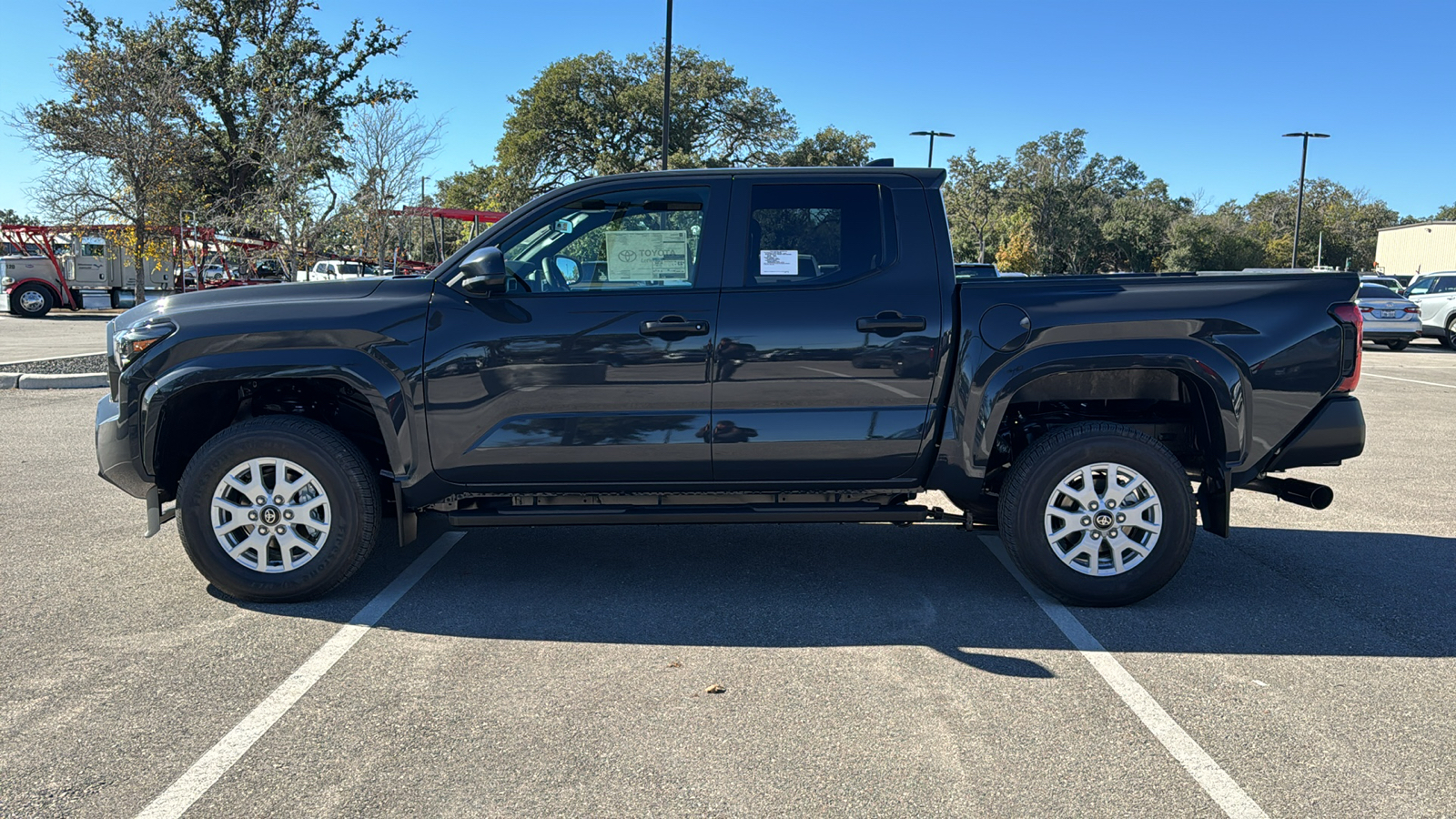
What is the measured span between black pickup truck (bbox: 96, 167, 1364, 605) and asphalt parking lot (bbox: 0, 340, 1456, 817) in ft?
1.37

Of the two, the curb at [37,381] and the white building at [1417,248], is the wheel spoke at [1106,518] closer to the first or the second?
the curb at [37,381]

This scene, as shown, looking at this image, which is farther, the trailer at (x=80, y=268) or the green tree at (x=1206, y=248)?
the green tree at (x=1206, y=248)

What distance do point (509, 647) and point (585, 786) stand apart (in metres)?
1.23

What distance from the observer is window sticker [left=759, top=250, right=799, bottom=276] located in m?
4.69

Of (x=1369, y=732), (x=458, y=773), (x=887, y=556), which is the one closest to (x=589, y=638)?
(x=458, y=773)

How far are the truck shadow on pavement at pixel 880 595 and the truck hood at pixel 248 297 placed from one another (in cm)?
136

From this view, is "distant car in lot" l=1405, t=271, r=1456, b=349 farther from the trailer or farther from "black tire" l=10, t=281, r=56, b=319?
"black tire" l=10, t=281, r=56, b=319

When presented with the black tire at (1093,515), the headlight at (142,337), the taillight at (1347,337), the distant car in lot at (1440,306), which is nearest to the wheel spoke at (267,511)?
the headlight at (142,337)

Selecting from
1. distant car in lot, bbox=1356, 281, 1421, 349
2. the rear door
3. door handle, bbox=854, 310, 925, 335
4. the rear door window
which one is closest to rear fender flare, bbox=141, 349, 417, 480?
the rear door

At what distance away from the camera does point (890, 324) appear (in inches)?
179

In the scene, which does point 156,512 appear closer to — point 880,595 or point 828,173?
point 880,595

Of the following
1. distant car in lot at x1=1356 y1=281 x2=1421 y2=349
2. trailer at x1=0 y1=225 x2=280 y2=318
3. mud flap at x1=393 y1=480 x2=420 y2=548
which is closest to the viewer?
mud flap at x1=393 y1=480 x2=420 y2=548

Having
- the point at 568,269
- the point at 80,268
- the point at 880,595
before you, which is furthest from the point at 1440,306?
the point at 80,268

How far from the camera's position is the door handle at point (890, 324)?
179 inches
